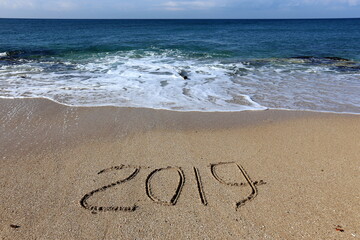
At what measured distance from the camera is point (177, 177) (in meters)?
3.94

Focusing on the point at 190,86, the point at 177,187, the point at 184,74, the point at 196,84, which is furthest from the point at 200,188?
the point at 184,74

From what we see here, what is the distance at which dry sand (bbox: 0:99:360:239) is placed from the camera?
9.89 ft

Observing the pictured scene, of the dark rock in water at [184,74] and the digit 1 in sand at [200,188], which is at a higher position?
the dark rock in water at [184,74]

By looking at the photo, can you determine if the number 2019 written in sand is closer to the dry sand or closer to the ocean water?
the dry sand

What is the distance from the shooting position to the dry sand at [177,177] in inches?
119

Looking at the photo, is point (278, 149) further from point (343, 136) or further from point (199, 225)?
point (199, 225)

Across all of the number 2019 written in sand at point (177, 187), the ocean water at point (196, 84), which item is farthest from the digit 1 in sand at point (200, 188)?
the ocean water at point (196, 84)

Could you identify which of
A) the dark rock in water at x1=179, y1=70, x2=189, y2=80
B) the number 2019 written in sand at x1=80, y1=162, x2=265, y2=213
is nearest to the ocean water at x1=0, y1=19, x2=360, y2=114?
the dark rock in water at x1=179, y1=70, x2=189, y2=80

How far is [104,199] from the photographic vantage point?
3.43 m

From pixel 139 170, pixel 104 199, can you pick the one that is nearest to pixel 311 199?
pixel 139 170

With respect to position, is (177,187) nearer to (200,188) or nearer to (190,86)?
(200,188)

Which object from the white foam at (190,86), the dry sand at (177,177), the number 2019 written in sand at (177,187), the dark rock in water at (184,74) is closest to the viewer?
the dry sand at (177,177)

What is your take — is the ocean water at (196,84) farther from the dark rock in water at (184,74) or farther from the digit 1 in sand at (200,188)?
the digit 1 in sand at (200,188)

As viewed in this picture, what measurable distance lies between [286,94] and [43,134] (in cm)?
704
